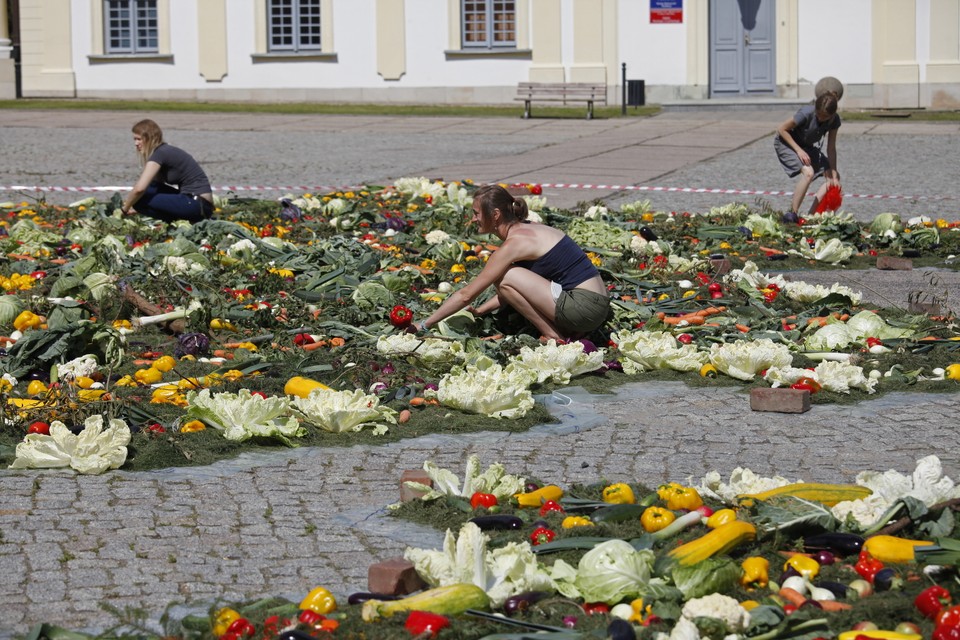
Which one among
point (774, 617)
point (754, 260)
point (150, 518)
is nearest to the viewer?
point (774, 617)

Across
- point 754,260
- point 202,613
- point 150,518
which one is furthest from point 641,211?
point 202,613

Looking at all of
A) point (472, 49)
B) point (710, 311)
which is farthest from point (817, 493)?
point (472, 49)

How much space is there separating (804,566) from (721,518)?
1.51 ft

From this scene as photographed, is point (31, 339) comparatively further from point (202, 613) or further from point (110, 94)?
point (110, 94)

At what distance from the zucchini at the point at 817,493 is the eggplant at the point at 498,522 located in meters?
0.85

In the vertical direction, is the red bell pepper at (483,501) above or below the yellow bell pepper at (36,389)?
below

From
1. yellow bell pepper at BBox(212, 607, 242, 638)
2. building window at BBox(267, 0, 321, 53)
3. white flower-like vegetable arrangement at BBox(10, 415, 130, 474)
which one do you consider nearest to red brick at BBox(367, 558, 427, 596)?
yellow bell pepper at BBox(212, 607, 242, 638)

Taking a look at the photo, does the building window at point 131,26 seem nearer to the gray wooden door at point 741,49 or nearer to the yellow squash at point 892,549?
the gray wooden door at point 741,49

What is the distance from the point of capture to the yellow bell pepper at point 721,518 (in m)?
5.10

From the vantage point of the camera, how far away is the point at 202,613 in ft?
15.3

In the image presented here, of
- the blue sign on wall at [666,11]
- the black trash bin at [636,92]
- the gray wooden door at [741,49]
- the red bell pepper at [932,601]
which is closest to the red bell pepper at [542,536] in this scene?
the red bell pepper at [932,601]

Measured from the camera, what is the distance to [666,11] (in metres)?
35.8

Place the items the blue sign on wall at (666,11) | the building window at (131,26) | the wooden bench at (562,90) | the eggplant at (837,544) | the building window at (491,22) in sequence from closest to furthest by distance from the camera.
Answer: the eggplant at (837,544) → the wooden bench at (562,90) → the blue sign on wall at (666,11) → the building window at (491,22) → the building window at (131,26)

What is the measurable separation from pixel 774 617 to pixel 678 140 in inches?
831
